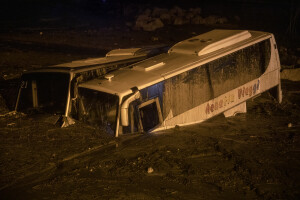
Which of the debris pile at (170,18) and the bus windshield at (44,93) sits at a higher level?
the debris pile at (170,18)

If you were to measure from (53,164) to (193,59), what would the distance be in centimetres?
368

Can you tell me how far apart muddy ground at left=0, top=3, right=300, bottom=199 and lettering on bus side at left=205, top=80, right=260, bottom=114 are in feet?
1.15

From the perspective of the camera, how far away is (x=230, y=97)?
30.5 ft

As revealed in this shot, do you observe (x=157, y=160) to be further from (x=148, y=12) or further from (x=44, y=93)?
(x=148, y=12)

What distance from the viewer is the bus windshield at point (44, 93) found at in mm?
8031

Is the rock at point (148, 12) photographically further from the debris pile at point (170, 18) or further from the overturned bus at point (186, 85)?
the overturned bus at point (186, 85)

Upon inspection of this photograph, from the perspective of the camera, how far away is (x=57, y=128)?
8.17 m

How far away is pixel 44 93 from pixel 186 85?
9.97ft

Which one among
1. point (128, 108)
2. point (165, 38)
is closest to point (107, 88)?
point (128, 108)

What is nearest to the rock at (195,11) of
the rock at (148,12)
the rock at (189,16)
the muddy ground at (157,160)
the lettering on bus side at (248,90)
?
the rock at (189,16)

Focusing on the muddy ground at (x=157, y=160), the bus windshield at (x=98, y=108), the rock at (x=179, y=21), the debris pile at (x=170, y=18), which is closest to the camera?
the muddy ground at (x=157, y=160)

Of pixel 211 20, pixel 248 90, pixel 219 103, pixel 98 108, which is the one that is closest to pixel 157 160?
pixel 98 108

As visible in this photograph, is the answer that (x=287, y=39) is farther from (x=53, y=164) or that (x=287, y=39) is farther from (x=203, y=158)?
(x=53, y=164)

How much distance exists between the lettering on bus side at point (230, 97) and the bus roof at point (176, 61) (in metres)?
1.02
